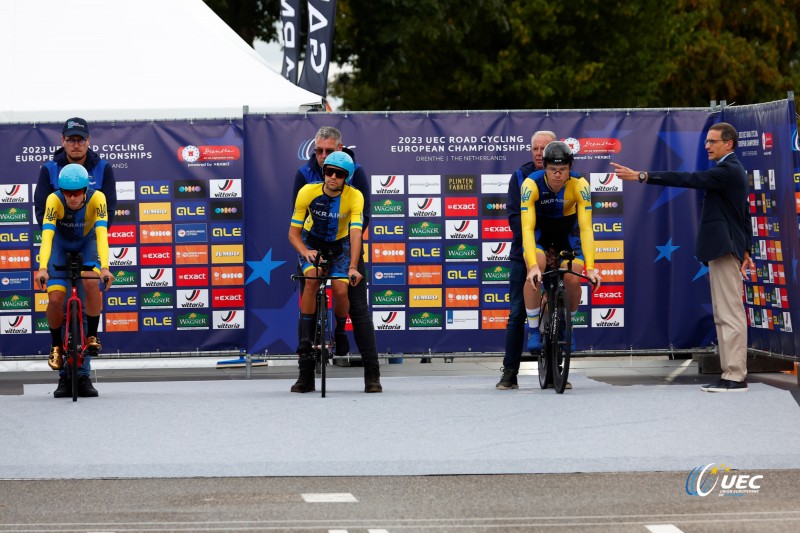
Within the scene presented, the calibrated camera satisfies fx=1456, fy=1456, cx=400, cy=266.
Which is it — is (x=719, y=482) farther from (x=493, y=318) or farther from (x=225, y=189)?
(x=225, y=189)

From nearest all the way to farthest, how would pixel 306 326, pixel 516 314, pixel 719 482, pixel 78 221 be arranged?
pixel 719 482
pixel 78 221
pixel 306 326
pixel 516 314

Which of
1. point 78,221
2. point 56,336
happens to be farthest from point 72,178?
point 56,336

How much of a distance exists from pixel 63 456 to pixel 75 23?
9990 millimetres

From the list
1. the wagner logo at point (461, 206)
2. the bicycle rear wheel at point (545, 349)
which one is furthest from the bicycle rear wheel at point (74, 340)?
the wagner logo at point (461, 206)

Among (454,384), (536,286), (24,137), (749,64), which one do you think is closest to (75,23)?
(24,137)

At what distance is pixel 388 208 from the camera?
14539mm

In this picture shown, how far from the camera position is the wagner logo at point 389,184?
14516 millimetres

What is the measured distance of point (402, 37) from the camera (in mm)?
33344

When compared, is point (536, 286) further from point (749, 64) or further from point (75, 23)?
point (749, 64)

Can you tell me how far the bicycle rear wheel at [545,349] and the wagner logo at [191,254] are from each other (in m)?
4.21

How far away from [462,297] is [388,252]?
2.84 feet

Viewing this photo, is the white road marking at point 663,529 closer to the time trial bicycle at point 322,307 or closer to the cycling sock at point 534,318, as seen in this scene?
the time trial bicycle at point 322,307

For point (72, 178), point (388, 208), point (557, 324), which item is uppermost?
point (72, 178)

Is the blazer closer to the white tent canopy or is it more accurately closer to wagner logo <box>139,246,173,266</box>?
wagner logo <box>139,246,173,266</box>
